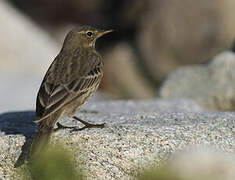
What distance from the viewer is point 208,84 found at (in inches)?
424

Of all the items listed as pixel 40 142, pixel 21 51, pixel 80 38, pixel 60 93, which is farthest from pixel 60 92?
pixel 21 51

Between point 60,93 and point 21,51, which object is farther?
point 21,51

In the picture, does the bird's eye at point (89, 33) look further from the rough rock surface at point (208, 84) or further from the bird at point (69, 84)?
the rough rock surface at point (208, 84)

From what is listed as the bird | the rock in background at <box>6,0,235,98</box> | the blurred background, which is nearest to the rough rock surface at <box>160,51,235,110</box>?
the blurred background

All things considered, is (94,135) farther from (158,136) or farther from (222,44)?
(222,44)

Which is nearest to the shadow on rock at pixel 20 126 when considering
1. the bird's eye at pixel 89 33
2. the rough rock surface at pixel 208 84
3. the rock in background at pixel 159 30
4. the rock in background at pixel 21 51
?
the bird's eye at pixel 89 33

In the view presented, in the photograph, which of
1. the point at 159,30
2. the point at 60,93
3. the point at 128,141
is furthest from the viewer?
the point at 159,30

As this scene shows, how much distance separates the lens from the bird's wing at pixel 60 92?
264 inches

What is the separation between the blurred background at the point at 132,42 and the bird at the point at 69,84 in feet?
15.5

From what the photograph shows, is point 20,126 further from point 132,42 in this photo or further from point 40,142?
point 132,42

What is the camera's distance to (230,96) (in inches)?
399

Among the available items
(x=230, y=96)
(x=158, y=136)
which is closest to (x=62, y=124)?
(x=158, y=136)

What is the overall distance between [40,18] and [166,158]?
13.6 m

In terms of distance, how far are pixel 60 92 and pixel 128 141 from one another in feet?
3.44
